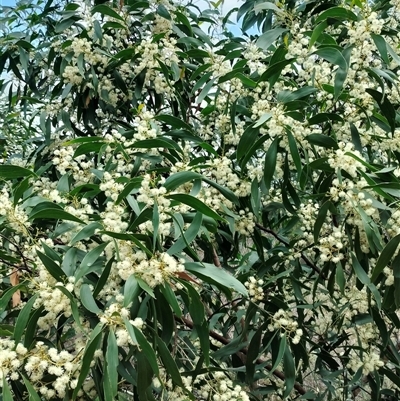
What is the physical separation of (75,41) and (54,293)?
1228 millimetres

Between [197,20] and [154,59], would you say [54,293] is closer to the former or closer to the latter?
[154,59]

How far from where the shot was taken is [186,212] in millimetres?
1236

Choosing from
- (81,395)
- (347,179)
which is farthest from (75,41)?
(81,395)

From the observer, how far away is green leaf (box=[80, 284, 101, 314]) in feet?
3.33

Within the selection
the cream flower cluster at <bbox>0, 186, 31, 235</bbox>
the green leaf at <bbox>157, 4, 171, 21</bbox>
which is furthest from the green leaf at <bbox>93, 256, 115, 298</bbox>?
the green leaf at <bbox>157, 4, 171, 21</bbox>

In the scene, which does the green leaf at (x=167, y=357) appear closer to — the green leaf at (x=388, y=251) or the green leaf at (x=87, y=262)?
the green leaf at (x=87, y=262)

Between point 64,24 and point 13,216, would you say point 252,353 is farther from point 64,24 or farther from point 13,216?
point 64,24

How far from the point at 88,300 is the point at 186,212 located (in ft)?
1.08

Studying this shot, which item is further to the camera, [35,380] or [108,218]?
[108,218]

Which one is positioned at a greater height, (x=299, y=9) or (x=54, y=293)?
(x=299, y=9)

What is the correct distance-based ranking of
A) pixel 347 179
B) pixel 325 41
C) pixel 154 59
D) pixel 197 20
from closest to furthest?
1. pixel 347 179
2. pixel 325 41
3. pixel 154 59
4. pixel 197 20

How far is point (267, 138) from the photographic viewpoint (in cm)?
141

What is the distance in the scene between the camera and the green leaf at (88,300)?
1.01m

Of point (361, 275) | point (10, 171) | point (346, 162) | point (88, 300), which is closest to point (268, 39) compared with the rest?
point (346, 162)
